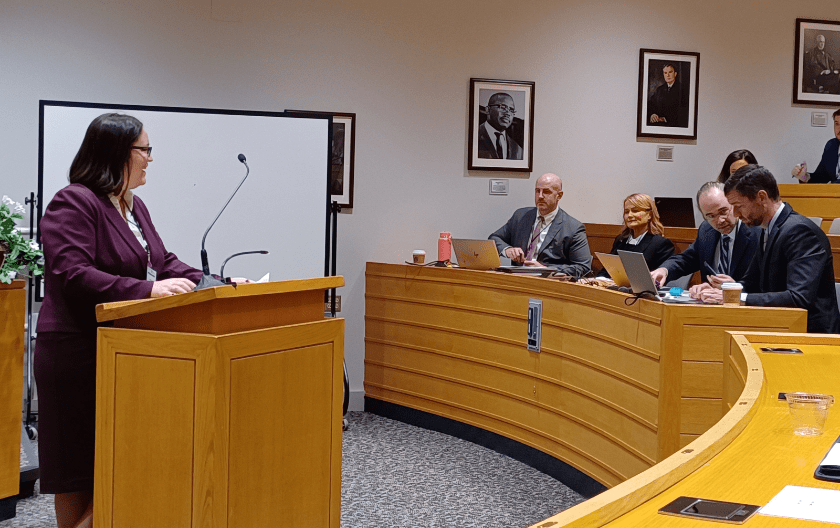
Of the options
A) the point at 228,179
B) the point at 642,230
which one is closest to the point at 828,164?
the point at 642,230

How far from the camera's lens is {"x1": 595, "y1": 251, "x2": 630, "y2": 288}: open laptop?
154 inches

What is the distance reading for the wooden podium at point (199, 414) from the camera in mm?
2252

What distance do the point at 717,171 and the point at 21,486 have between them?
5.26 metres

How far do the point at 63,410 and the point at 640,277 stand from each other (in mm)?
2321

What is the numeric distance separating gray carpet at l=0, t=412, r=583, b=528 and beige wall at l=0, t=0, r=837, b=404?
123cm

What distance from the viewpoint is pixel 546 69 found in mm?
6445

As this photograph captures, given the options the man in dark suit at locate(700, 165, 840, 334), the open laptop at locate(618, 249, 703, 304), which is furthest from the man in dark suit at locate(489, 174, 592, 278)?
the man in dark suit at locate(700, 165, 840, 334)

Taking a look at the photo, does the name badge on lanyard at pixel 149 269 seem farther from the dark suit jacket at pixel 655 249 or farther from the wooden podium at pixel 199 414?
the dark suit jacket at pixel 655 249

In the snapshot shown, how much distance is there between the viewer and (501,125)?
20.9 feet

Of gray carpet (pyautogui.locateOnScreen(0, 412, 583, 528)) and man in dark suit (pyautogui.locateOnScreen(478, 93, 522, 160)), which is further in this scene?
man in dark suit (pyautogui.locateOnScreen(478, 93, 522, 160))

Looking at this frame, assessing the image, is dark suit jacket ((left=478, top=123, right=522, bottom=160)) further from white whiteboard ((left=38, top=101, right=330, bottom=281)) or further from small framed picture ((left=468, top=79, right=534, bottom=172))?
white whiteboard ((left=38, top=101, right=330, bottom=281))

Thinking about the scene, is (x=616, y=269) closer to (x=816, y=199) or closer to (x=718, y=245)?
(x=718, y=245)

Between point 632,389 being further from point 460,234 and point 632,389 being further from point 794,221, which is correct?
point 460,234

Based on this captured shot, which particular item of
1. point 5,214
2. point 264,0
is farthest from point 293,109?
point 5,214
